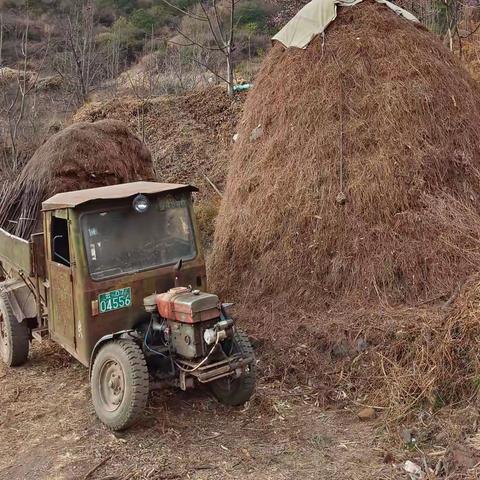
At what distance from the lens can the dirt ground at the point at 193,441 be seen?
4.53 meters

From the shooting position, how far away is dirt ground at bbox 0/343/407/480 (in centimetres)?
453

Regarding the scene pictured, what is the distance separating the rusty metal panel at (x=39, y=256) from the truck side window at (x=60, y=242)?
0.39 metres

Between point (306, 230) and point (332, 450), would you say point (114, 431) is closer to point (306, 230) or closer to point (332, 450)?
point (332, 450)

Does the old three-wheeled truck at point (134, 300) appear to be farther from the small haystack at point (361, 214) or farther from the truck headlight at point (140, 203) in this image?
the small haystack at point (361, 214)

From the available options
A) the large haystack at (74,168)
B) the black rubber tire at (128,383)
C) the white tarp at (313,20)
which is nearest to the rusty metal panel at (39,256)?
the black rubber tire at (128,383)

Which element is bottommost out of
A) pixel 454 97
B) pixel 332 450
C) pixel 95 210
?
pixel 332 450

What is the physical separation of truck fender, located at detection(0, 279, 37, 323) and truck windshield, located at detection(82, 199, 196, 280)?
1643 mm

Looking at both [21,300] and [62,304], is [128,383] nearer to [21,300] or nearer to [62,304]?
[62,304]

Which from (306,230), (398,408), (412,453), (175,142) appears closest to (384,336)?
(398,408)

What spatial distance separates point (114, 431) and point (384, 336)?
268cm

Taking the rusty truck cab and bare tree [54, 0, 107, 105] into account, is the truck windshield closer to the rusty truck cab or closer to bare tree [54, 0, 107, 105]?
the rusty truck cab

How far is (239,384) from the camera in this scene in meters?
5.34

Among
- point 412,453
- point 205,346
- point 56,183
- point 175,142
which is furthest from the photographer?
point 175,142

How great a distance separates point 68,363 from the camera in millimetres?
6762
